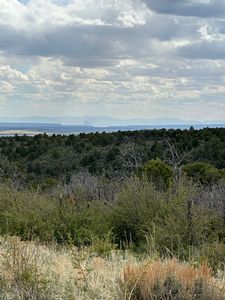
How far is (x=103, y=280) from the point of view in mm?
7102

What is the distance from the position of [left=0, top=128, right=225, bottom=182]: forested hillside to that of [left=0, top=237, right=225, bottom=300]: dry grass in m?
30.2

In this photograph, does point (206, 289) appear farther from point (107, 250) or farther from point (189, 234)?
point (189, 234)

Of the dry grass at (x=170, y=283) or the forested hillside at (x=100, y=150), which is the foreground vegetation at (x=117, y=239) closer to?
the dry grass at (x=170, y=283)

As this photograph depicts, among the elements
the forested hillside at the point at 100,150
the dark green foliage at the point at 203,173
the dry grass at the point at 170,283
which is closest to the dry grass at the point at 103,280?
the dry grass at the point at 170,283

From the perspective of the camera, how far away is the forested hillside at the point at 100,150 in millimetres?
41312

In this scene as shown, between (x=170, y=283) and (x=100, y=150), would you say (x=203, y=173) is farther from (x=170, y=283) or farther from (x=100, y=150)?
(x=170, y=283)

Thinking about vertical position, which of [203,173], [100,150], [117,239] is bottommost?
[117,239]

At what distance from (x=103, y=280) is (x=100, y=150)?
40939mm

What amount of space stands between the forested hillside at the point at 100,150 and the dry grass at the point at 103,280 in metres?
30.2

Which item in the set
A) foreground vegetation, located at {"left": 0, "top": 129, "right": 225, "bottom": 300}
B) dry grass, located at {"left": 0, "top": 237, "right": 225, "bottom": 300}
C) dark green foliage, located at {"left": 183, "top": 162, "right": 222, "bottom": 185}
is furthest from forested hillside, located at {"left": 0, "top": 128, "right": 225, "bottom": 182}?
dry grass, located at {"left": 0, "top": 237, "right": 225, "bottom": 300}

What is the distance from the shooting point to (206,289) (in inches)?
247

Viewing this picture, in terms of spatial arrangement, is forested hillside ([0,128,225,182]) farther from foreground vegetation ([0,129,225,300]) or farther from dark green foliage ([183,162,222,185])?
foreground vegetation ([0,129,225,300])

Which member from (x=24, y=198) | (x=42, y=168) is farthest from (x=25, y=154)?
(x=24, y=198)

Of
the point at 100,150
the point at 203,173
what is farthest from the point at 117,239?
the point at 100,150
